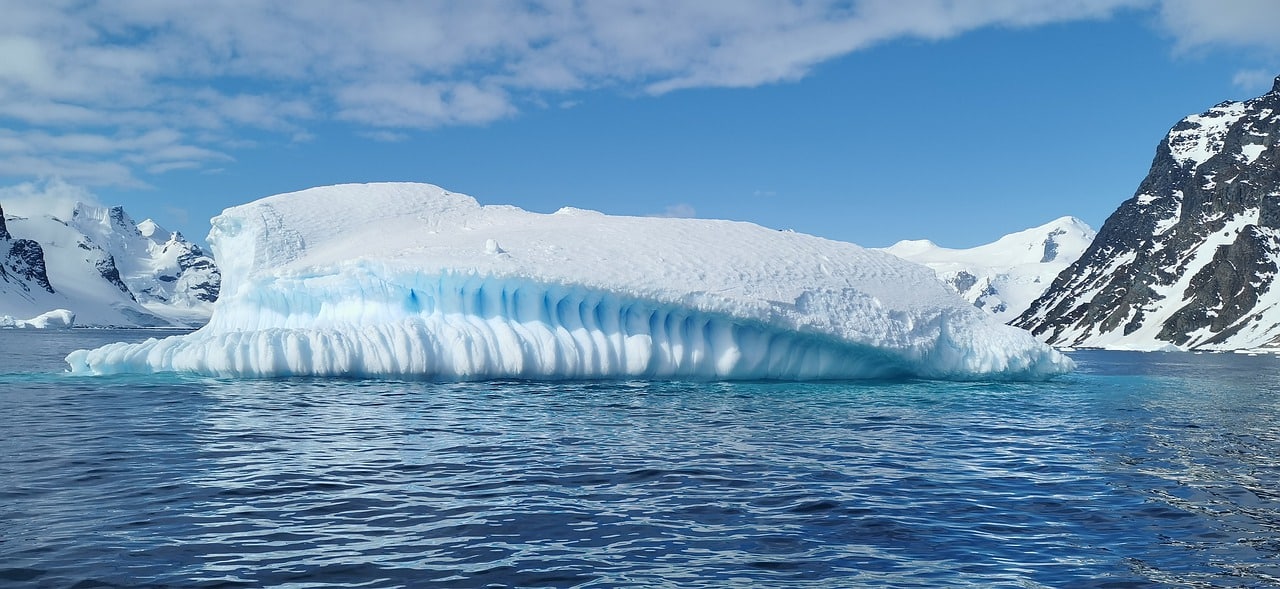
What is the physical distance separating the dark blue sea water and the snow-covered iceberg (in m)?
4.86

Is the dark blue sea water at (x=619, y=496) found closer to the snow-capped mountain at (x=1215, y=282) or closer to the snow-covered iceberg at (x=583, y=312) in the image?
the snow-covered iceberg at (x=583, y=312)

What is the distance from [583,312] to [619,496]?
15208 millimetres

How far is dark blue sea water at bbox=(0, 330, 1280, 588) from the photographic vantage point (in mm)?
7719

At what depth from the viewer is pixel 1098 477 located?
12242 mm

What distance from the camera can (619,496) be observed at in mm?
10469

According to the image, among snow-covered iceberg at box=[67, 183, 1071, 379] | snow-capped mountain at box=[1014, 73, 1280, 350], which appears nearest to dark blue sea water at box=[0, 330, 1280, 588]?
snow-covered iceberg at box=[67, 183, 1071, 379]

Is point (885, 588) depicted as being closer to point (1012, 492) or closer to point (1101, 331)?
point (1012, 492)

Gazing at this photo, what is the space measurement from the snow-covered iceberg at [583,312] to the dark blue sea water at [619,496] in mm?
4864

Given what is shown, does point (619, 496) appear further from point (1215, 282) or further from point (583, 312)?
point (1215, 282)

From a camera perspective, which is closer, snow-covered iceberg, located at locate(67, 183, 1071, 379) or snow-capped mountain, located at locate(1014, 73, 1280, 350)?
snow-covered iceberg, located at locate(67, 183, 1071, 379)

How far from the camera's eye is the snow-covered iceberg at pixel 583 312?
24516 millimetres

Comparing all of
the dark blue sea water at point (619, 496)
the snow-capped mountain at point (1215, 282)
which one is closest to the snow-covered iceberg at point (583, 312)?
the dark blue sea water at point (619, 496)

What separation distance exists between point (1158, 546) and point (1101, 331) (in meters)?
199

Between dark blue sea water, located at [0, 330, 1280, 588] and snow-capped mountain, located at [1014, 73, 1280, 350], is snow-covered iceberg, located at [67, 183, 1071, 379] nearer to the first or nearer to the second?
dark blue sea water, located at [0, 330, 1280, 588]
